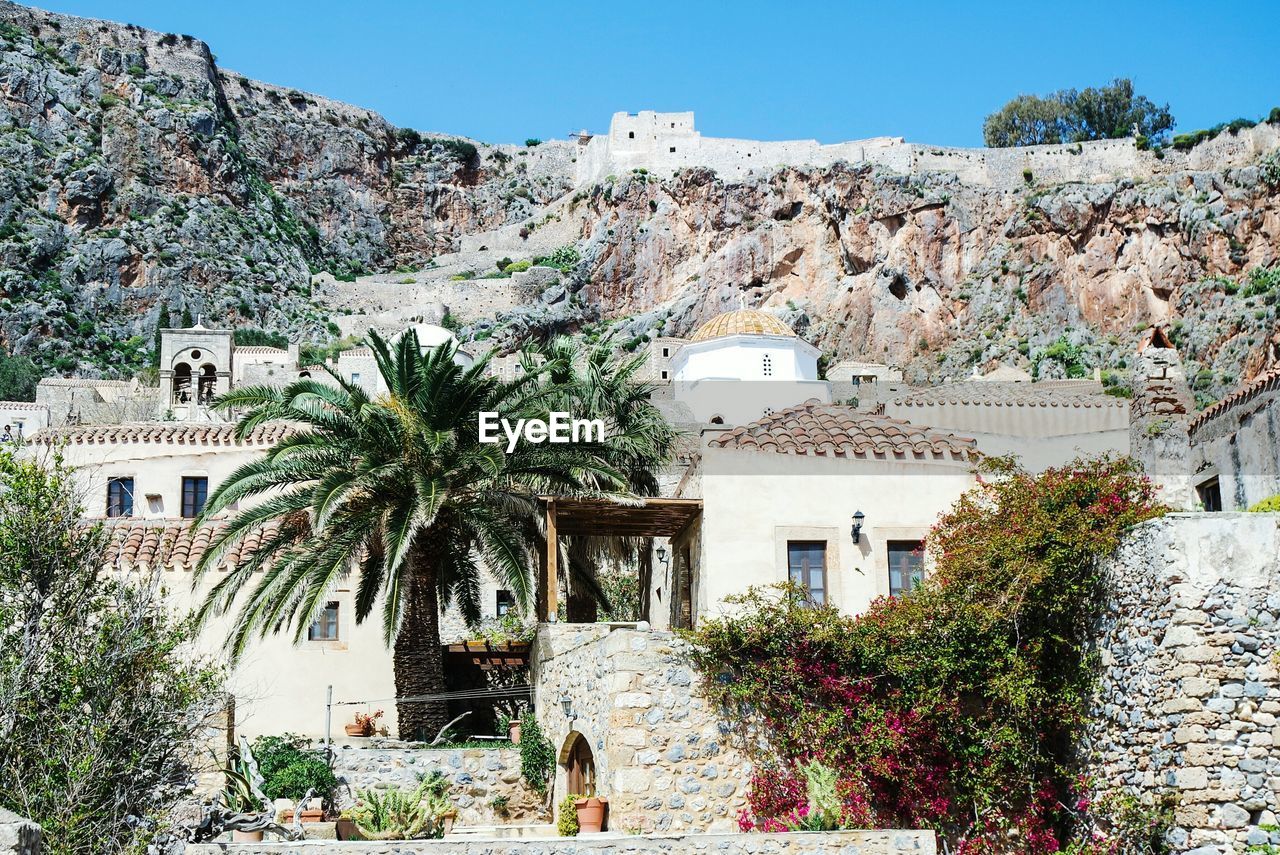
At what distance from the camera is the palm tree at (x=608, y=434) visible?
78.8ft

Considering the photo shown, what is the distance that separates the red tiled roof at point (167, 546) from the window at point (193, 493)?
7243 mm

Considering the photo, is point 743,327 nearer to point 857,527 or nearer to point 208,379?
point 208,379

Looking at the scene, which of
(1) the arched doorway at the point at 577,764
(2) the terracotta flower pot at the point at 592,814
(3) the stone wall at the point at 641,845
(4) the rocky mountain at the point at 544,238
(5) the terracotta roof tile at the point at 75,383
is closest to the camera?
(3) the stone wall at the point at 641,845

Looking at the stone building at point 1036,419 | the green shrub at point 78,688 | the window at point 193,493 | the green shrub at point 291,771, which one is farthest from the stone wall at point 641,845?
the window at point 193,493

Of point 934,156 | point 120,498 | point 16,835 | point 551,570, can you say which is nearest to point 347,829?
point 551,570

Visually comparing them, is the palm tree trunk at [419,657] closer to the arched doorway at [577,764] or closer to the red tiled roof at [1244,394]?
the arched doorway at [577,764]

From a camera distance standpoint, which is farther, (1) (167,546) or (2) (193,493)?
(2) (193,493)

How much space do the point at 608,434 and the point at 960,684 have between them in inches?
414

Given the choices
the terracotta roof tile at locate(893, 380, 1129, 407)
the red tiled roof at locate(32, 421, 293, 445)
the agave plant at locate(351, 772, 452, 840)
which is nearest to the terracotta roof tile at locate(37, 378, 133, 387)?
the red tiled roof at locate(32, 421, 293, 445)

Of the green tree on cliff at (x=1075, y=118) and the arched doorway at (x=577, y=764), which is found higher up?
the green tree on cliff at (x=1075, y=118)

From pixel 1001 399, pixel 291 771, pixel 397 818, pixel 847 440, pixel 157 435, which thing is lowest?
pixel 397 818

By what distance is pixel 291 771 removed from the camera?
61.5ft

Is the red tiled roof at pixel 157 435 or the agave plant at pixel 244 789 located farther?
the red tiled roof at pixel 157 435

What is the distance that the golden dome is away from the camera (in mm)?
49625
